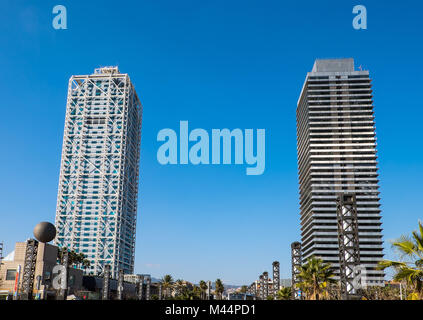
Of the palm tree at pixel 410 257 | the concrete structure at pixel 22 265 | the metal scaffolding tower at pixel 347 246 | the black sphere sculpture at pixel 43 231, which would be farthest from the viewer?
the concrete structure at pixel 22 265

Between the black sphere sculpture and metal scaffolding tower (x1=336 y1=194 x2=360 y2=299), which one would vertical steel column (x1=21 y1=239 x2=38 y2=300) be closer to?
the black sphere sculpture

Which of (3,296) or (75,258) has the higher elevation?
(75,258)

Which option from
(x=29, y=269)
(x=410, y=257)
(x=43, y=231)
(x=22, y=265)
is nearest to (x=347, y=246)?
(x=410, y=257)

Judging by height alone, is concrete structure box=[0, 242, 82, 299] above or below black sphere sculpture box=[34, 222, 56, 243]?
below

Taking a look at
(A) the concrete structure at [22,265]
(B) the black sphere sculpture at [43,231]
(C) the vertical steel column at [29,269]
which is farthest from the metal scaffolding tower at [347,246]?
(A) the concrete structure at [22,265]

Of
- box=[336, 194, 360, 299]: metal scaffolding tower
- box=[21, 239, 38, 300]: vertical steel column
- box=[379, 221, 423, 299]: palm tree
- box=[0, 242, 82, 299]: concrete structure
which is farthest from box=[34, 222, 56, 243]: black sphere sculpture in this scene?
box=[379, 221, 423, 299]: palm tree

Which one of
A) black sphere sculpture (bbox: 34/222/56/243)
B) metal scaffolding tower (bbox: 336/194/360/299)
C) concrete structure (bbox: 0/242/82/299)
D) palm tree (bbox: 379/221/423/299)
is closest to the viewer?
palm tree (bbox: 379/221/423/299)

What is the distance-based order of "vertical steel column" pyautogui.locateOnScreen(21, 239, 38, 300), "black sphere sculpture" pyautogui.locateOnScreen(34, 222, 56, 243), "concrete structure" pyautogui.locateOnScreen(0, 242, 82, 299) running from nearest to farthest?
"vertical steel column" pyautogui.locateOnScreen(21, 239, 38, 300)
"black sphere sculpture" pyautogui.locateOnScreen(34, 222, 56, 243)
"concrete structure" pyautogui.locateOnScreen(0, 242, 82, 299)

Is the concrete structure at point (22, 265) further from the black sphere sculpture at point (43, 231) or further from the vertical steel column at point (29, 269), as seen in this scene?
the vertical steel column at point (29, 269)
